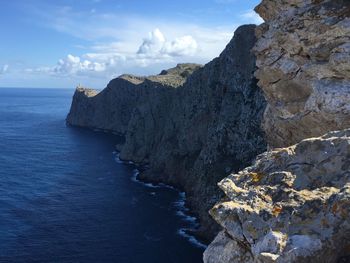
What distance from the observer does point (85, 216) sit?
105 meters

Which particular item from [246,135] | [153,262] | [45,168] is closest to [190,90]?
[246,135]

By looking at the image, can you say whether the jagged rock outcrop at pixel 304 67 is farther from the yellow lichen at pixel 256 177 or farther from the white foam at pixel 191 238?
the white foam at pixel 191 238

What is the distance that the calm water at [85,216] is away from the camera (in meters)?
85.4

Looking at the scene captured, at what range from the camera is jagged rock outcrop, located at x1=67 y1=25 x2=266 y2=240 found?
105938 mm

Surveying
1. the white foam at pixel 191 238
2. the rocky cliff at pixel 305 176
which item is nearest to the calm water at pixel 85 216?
the white foam at pixel 191 238

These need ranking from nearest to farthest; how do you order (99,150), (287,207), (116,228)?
(287,207), (116,228), (99,150)

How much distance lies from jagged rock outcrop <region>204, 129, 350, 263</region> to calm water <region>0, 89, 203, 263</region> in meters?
68.0

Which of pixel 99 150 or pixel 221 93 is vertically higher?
pixel 221 93

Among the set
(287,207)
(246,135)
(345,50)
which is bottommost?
(246,135)

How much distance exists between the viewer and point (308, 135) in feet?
98.0

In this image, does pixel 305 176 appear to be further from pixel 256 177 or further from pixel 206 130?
pixel 206 130

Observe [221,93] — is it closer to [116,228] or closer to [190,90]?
[190,90]

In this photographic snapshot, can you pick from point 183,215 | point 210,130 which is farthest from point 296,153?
point 210,130

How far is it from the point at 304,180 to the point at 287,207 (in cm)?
185
